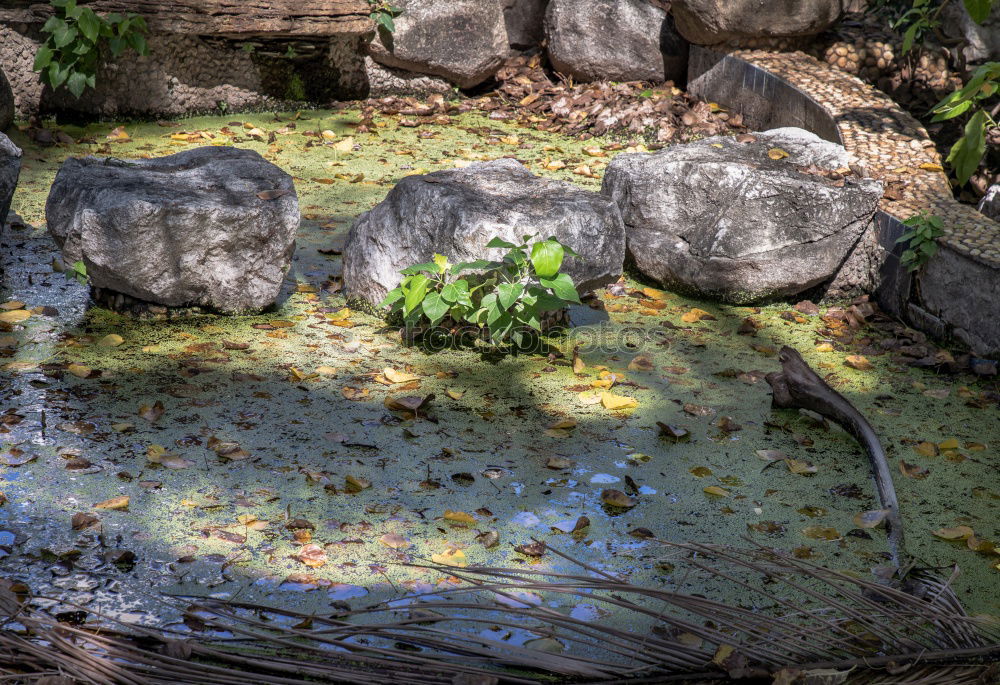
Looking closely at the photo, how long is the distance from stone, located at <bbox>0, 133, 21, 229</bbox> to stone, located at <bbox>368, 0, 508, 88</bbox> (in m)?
3.63

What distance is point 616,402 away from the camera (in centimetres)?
349

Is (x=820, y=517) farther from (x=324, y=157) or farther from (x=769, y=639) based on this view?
(x=324, y=157)

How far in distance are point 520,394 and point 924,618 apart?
166cm

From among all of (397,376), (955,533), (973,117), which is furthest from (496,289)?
(973,117)

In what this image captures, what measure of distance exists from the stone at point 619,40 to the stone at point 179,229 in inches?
156

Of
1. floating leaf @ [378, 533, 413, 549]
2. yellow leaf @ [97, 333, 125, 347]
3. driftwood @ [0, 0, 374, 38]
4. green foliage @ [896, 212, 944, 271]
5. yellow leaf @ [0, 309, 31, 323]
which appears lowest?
floating leaf @ [378, 533, 413, 549]

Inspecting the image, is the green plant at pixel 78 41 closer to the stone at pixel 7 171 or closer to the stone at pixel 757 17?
the stone at pixel 7 171

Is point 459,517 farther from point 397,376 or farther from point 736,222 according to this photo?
point 736,222

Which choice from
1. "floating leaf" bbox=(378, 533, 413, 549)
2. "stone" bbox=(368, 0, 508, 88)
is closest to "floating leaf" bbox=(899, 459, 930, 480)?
"floating leaf" bbox=(378, 533, 413, 549)

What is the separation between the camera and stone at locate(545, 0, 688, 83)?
729 cm

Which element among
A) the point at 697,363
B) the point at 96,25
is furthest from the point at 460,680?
the point at 96,25

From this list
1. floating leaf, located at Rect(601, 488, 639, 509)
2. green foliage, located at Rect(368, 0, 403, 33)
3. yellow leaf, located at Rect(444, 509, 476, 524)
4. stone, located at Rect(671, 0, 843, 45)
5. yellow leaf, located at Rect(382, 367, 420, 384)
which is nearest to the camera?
yellow leaf, located at Rect(444, 509, 476, 524)

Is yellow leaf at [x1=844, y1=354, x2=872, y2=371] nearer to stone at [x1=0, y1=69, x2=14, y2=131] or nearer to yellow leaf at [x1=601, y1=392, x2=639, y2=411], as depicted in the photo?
yellow leaf at [x1=601, y1=392, x2=639, y2=411]

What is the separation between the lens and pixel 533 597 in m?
2.48
